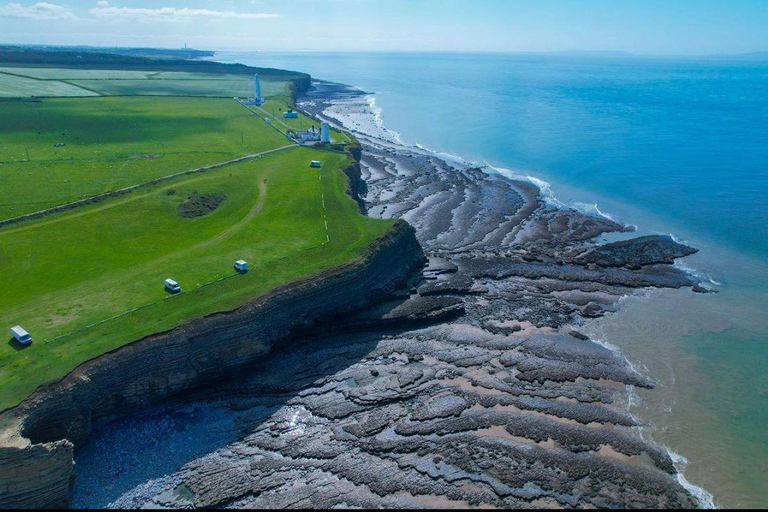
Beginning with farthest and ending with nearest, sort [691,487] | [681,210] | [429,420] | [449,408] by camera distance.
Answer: [681,210] → [449,408] → [429,420] → [691,487]

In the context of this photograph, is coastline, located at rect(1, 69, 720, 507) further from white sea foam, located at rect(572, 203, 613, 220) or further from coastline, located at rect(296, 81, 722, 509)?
white sea foam, located at rect(572, 203, 613, 220)

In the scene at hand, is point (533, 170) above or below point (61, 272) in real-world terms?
above

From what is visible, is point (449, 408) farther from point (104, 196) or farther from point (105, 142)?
point (105, 142)

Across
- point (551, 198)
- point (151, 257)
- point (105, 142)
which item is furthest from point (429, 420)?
point (105, 142)

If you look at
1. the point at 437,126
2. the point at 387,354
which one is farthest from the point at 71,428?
→ the point at 437,126

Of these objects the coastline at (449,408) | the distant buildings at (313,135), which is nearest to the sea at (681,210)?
the coastline at (449,408)

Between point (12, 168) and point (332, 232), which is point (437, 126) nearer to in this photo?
point (332, 232)
